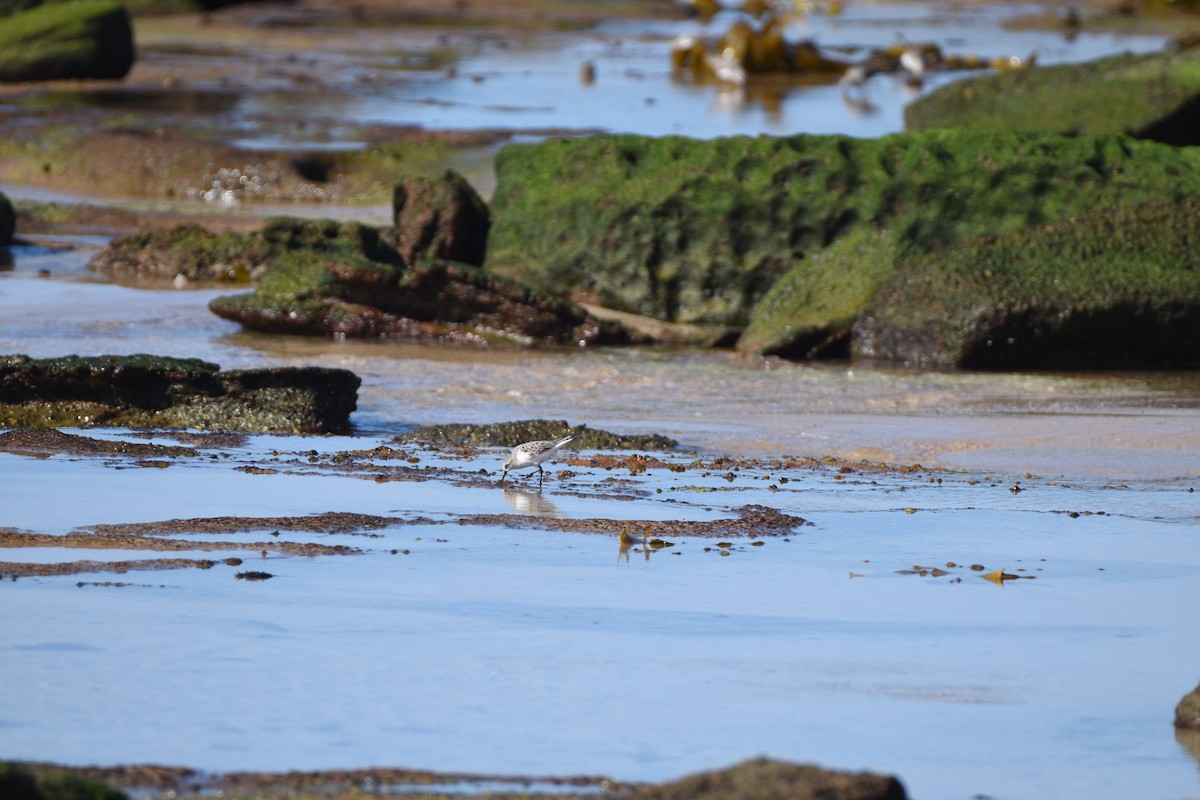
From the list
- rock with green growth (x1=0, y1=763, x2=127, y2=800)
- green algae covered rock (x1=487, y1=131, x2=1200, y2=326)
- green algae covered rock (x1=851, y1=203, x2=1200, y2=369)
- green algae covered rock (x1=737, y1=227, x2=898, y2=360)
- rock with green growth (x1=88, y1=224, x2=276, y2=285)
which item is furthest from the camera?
rock with green growth (x1=88, y1=224, x2=276, y2=285)

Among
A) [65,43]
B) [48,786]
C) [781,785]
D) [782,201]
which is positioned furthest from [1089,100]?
[48,786]

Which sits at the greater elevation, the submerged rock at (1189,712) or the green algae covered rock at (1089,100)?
the green algae covered rock at (1089,100)

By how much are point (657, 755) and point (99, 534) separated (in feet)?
7.17

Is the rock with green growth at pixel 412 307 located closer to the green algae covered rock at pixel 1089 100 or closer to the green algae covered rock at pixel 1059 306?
the green algae covered rock at pixel 1059 306

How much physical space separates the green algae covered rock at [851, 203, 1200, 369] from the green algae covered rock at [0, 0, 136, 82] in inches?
656

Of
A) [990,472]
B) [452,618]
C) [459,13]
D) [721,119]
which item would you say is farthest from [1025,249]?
[459,13]

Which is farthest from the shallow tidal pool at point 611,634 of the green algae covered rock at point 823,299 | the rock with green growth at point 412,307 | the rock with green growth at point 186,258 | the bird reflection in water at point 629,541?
the rock with green growth at point 186,258

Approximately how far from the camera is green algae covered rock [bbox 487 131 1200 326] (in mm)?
10695

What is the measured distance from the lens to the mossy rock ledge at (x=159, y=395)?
709 cm

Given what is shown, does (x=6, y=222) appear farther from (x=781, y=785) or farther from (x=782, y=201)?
(x=781, y=785)

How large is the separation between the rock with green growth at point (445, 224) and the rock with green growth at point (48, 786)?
8.93 m

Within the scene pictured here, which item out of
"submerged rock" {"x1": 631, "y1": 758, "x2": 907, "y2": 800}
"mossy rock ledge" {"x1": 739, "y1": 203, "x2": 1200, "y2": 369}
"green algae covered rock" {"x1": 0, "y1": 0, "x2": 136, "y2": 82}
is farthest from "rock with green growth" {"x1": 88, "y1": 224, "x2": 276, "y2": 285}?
"green algae covered rock" {"x1": 0, "y1": 0, "x2": 136, "y2": 82}

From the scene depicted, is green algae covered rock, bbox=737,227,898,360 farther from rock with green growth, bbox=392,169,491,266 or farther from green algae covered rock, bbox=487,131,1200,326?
rock with green growth, bbox=392,169,491,266

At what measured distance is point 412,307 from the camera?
10.3 m
